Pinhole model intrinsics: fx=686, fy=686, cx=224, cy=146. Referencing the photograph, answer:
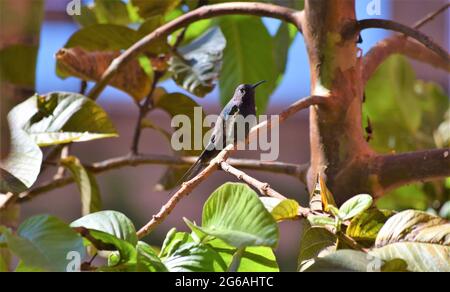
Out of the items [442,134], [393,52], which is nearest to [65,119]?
[393,52]

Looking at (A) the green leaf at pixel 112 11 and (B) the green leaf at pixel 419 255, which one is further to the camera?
(A) the green leaf at pixel 112 11

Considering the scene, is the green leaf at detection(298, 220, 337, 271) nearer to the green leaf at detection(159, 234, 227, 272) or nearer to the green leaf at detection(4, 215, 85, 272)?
the green leaf at detection(159, 234, 227, 272)

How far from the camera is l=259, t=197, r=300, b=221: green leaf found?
1.83 feet

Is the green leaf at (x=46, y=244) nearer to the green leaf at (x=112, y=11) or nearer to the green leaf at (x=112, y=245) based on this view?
the green leaf at (x=112, y=245)

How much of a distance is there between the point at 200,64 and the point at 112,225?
16.9 inches

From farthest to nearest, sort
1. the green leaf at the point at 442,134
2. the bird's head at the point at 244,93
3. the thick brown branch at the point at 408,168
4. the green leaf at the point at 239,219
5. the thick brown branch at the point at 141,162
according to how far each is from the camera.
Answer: the green leaf at the point at 442,134, the thick brown branch at the point at 141,162, the bird's head at the point at 244,93, the thick brown branch at the point at 408,168, the green leaf at the point at 239,219

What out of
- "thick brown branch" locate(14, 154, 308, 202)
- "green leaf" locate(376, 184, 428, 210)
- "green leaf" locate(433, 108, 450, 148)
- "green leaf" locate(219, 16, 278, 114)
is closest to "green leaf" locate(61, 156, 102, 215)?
"thick brown branch" locate(14, 154, 308, 202)

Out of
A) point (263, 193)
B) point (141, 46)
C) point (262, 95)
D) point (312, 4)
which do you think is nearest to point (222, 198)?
point (263, 193)

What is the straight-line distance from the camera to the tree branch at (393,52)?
812 mm

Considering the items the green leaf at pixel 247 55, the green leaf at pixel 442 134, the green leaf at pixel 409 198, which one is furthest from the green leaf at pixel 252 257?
the green leaf at pixel 442 134

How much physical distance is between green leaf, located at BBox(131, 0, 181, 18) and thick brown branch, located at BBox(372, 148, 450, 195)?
489 millimetres

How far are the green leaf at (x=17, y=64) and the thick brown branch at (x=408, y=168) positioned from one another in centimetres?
60

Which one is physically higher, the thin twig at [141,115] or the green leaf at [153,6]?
the green leaf at [153,6]
